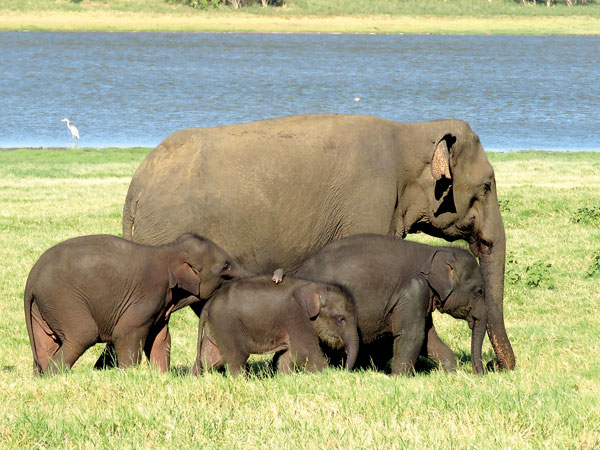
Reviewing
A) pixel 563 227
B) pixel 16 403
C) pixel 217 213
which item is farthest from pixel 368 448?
pixel 563 227

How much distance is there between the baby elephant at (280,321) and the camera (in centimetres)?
746

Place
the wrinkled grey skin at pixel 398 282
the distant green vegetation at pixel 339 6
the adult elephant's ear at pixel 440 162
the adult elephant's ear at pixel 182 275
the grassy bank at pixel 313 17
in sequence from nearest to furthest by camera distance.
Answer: the adult elephant's ear at pixel 182 275 → the wrinkled grey skin at pixel 398 282 → the adult elephant's ear at pixel 440 162 → the grassy bank at pixel 313 17 → the distant green vegetation at pixel 339 6

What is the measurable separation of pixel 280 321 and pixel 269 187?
3.82 feet

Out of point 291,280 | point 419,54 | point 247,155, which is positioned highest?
point 247,155

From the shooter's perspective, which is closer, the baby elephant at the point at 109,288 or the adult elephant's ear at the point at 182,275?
the baby elephant at the point at 109,288

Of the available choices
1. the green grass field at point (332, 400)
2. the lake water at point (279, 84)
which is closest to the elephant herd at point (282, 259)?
the green grass field at point (332, 400)

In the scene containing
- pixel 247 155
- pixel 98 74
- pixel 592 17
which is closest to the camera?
pixel 247 155

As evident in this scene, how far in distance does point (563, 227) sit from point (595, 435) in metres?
10.4

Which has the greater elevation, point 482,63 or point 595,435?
point 595,435

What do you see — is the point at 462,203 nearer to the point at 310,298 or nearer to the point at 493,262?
the point at 493,262

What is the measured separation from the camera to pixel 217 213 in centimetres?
796

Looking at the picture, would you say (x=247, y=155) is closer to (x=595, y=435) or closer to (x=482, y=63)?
(x=595, y=435)

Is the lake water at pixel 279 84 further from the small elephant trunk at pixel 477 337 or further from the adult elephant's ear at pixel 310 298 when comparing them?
the adult elephant's ear at pixel 310 298

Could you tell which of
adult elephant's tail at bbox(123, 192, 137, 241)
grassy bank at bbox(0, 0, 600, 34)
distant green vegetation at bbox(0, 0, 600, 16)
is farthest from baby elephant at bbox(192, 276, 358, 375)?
distant green vegetation at bbox(0, 0, 600, 16)
